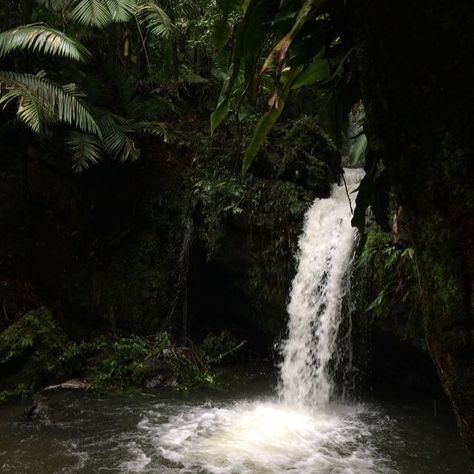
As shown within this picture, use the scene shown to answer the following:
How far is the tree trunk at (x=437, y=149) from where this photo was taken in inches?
35.2

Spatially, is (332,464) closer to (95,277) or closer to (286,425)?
(286,425)

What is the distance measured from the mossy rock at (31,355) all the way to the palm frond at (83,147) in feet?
7.58

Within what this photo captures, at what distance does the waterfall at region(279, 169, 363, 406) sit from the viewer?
19.5 ft

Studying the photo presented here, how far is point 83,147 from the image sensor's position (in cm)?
712

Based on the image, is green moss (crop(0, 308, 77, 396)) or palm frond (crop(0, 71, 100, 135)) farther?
palm frond (crop(0, 71, 100, 135))

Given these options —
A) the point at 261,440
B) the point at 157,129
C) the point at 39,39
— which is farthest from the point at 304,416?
the point at 39,39

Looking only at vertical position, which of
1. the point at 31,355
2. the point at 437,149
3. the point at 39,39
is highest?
the point at 39,39

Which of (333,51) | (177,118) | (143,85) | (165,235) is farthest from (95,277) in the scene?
(333,51)

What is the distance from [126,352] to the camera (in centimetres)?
686

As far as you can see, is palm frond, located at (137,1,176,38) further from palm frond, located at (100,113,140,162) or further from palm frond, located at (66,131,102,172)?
palm frond, located at (66,131,102,172)

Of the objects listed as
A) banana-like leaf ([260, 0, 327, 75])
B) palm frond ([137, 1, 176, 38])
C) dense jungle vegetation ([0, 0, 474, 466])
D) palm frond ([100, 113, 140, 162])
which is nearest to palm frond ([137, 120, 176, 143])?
dense jungle vegetation ([0, 0, 474, 466])

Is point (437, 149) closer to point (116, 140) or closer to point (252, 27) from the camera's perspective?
point (252, 27)

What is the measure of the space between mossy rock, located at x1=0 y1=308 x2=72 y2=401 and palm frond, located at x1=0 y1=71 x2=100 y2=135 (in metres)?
2.70

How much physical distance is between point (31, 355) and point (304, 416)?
3707 mm
